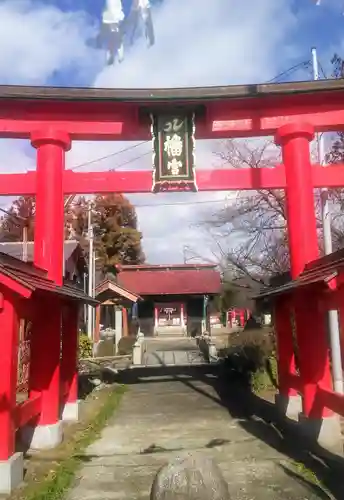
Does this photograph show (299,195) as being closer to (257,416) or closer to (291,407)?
(291,407)

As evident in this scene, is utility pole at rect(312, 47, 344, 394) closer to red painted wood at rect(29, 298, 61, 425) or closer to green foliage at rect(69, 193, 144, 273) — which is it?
red painted wood at rect(29, 298, 61, 425)

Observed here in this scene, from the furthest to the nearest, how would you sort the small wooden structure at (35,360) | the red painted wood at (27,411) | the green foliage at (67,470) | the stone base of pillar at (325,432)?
1. the stone base of pillar at (325,432)
2. the red painted wood at (27,411)
3. the small wooden structure at (35,360)
4. the green foliage at (67,470)

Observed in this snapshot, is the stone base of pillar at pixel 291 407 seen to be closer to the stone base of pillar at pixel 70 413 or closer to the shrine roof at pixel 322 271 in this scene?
the shrine roof at pixel 322 271

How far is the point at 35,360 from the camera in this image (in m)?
9.71

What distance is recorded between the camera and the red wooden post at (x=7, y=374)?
6.88 meters

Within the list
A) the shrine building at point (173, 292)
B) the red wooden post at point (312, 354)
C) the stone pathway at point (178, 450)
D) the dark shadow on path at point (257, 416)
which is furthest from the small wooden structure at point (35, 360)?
the shrine building at point (173, 292)

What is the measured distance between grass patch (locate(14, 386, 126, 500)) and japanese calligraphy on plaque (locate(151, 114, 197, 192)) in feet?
18.0

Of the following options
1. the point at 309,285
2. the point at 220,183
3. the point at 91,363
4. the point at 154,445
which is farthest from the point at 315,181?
the point at 91,363

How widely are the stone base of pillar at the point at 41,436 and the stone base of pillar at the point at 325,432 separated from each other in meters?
4.90

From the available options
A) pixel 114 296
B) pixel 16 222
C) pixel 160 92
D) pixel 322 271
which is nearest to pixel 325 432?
pixel 322 271

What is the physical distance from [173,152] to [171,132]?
1.55ft

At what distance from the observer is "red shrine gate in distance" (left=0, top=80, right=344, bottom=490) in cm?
1039

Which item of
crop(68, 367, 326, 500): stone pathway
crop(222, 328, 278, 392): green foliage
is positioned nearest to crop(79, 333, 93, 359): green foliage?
crop(68, 367, 326, 500): stone pathway

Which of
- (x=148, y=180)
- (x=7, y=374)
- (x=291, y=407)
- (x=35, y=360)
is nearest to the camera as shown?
(x=7, y=374)
